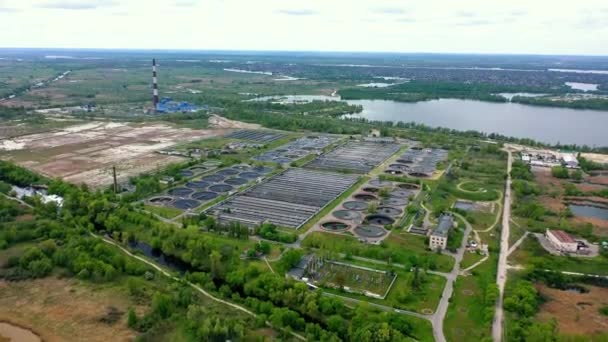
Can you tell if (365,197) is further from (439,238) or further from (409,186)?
(439,238)

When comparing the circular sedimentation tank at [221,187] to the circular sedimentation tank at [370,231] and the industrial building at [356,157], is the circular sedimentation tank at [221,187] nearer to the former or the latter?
the industrial building at [356,157]

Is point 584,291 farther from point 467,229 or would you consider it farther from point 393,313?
point 393,313

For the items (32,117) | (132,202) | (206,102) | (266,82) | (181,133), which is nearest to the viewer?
(132,202)

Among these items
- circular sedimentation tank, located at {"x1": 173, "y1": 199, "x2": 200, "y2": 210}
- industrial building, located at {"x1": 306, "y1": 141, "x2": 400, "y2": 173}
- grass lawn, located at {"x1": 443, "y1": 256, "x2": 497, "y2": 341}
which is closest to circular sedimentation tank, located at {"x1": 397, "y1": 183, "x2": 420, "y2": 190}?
industrial building, located at {"x1": 306, "y1": 141, "x2": 400, "y2": 173}

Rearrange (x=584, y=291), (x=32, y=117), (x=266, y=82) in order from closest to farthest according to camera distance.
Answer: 1. (x=584, y=291)
2. (x=32, y=117)
3. (x=266, y=82)

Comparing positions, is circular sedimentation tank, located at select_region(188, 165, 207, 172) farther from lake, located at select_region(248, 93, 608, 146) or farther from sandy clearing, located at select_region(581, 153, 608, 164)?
sandy clearing, located at select_region(581, 153, 608, 164)

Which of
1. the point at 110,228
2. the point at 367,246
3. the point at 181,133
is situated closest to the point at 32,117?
the point at 181,133

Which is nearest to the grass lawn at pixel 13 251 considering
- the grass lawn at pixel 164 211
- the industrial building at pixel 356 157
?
the grass lawn at pixel 164 211
